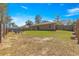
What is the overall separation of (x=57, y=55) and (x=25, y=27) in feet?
1.62

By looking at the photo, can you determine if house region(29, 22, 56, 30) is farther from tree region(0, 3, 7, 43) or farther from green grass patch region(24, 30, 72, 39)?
tree region(0, 3, 7, 43)

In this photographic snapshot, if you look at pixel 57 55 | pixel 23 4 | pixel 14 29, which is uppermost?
pixel 23 4

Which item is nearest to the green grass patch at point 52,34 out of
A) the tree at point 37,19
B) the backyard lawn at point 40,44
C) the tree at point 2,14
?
the backyard lawn at point 40,44

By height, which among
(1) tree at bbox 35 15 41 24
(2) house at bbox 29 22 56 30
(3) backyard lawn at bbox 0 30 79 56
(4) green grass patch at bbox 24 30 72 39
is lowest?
(3) backyard lawn at bbox 0 30 79 56

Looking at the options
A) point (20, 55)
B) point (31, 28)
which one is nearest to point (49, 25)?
point (31, 28)

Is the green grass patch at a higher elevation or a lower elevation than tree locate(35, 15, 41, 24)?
lower

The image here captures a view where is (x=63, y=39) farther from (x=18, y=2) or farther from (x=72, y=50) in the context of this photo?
(x=18, y=2)

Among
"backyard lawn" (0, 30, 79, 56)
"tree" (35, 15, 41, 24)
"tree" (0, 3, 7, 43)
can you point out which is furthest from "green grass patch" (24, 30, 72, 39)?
"tree" (0, 3, 7, 43)

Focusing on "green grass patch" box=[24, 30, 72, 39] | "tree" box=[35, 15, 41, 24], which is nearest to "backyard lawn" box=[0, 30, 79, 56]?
"green grass patch" box=[24, 30, 72, 39]

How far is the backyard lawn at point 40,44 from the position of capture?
13.9 ft

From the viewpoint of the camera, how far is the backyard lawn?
4.22 m

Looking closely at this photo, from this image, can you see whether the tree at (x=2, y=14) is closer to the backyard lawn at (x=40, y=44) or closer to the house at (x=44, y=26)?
the backyard lawn at (x=40, y=44)

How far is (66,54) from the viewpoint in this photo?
4.21m

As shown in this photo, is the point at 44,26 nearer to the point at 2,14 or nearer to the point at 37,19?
the point at 37,19
